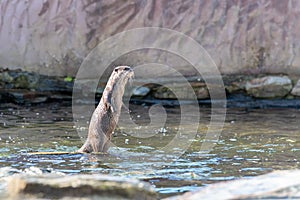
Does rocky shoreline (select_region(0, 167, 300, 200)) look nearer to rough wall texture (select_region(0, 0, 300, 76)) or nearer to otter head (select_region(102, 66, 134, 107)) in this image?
otter head (select_region(102, 66, 134, 107))

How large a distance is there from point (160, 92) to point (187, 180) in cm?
543

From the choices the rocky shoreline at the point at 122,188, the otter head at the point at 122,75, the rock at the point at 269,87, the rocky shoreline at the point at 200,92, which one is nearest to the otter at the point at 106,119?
the otter head at the point at 122,75

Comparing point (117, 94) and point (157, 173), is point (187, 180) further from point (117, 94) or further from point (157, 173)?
point (117, 94)

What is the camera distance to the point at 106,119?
755 cm

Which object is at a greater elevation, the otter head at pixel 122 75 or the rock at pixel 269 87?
the otter head at pixel 122 75

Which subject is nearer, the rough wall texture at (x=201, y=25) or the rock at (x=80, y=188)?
the rock at (x=80, y=188)

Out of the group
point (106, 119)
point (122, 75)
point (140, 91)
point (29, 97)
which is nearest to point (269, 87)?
point (140, 91)

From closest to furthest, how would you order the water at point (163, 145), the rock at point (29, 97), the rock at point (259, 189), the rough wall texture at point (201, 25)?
the rock at point (259, 189), the water at point (163, 145), the rough wall texture at point (201, 25), the rock at point (29, 97)

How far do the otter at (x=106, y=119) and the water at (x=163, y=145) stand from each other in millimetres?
206

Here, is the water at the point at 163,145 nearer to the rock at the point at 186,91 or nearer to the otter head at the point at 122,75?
the rock at the point at 186,91

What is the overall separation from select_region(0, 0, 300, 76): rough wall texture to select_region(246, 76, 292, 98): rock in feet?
0.66

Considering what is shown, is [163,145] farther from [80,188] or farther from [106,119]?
[80,188]

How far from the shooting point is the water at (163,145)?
20.8 ft

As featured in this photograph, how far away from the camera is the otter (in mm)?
7516
